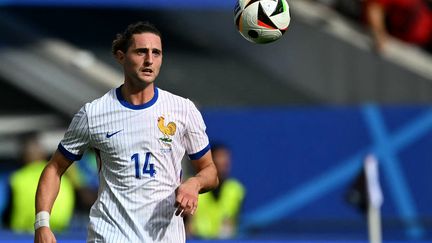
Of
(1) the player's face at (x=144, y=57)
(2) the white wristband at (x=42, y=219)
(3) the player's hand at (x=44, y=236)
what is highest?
(1) the player's face at (x=144, y=57)

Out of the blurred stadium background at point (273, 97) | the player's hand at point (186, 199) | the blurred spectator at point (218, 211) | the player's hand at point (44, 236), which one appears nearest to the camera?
the player's hand at point (186, 199)

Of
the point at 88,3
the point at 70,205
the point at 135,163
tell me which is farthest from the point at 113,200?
the point at 88,3

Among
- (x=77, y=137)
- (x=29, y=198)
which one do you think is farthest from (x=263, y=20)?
(x=29, y=198)

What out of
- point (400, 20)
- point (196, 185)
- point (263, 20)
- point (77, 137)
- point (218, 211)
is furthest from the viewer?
point (400, 20)

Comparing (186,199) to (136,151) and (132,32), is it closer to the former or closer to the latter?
(136,151)

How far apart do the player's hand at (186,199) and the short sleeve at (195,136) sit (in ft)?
1.21

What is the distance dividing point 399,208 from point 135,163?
24.8 feet

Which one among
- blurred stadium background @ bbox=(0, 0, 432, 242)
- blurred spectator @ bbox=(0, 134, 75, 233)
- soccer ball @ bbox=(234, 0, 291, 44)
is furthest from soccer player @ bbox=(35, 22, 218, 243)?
blurred spectator @ bbox=(0, 134, 75, 233)

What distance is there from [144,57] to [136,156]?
0.49 meters

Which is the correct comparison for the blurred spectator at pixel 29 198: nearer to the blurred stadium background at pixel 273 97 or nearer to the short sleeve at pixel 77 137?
the blurred stadium background at pixel 273 97

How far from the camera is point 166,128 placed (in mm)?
5809

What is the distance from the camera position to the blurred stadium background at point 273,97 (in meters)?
12.8

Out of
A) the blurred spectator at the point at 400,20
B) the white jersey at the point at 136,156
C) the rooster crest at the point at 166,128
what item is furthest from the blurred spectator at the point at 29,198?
the blurred spectator at the point at 400,20

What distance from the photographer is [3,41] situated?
48.1 ft
